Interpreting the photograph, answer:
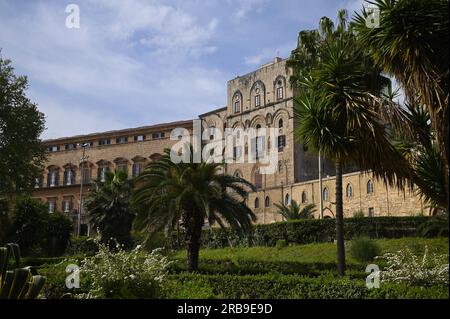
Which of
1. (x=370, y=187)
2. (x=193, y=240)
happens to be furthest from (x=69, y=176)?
(x=193, y=240)

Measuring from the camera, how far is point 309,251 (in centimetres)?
2794

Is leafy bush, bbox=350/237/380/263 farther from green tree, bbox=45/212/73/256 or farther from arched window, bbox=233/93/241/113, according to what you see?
arched window, bbox=233/93/241/113

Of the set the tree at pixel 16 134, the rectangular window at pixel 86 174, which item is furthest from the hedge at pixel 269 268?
the rectangular window at pixel 86 174

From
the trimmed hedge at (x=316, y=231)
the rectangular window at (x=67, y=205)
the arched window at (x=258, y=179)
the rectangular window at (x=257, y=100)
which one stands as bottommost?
the trimmed hedge at (x=316, y=231)

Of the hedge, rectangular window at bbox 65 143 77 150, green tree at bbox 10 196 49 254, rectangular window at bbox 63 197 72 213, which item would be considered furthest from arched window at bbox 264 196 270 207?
rectangular window at bbox 65 143 77 150

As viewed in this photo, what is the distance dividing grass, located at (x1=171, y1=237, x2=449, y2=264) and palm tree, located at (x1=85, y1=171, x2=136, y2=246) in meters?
3.25

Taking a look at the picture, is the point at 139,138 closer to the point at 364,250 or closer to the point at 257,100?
the point at 257,100

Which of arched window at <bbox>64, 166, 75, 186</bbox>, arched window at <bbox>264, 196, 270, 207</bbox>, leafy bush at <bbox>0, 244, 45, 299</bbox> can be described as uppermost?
arched window at <bbox>64, 166, 75, 186</bbox>

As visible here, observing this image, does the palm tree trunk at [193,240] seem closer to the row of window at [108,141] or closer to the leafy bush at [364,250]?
the leafy bush at [364,250]

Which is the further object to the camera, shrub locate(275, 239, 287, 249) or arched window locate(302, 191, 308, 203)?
arched window locate(302, 191, 308, 203)

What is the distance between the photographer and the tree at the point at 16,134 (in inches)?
1161

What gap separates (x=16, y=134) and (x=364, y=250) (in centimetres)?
2009

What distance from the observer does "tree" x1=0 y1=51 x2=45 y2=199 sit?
29484 millimetres
